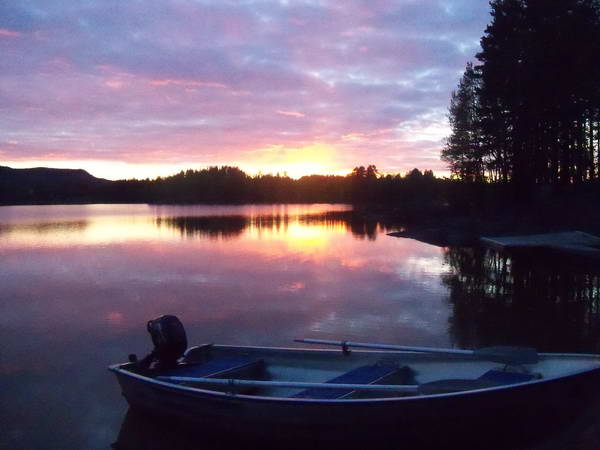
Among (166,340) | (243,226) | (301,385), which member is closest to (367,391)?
(301,385)

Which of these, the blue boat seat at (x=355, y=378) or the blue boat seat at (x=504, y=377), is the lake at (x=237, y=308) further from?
the blue boat seat at (x=504, y=377)

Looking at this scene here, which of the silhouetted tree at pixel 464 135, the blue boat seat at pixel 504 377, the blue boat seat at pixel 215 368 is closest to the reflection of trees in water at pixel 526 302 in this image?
the blue boat seat at pixel 504 377

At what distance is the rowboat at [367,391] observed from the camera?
582cm

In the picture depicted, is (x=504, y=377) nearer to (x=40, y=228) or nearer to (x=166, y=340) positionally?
(x=166, y=340)

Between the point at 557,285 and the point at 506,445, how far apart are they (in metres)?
11.7

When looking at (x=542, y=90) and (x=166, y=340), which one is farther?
(x=542, y=90)

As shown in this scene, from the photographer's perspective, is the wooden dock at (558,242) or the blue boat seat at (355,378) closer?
the blue boat seat at (355,378)

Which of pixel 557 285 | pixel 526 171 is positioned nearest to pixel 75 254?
pixel 557 285

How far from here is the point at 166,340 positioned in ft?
24.8

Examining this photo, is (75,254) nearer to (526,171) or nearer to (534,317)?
(534,317)

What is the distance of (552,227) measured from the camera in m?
29.4

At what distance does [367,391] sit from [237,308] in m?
8.26

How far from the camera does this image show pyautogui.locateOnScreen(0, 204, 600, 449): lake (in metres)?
8.63

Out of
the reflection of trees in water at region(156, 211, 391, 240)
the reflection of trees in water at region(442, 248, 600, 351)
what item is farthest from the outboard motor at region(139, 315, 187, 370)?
the reflection of trees in water at region(156, 211, 391, 240)
